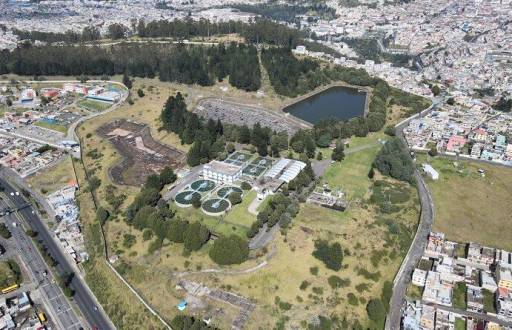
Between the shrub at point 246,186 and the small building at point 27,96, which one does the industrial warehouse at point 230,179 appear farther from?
the small building at point 27,96

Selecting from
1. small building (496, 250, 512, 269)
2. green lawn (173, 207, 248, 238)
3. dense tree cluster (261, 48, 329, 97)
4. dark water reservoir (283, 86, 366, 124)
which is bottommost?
green lawn (173, 207, 248, 238)

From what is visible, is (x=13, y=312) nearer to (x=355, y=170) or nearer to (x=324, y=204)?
(x=324, y=204)

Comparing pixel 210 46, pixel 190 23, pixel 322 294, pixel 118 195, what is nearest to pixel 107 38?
pixel 190 23

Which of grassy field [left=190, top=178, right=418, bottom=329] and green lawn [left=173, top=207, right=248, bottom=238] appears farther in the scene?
green lawn [left=173, top=207, right=248, bottom=238]

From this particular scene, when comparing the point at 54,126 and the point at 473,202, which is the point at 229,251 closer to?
the point at 473,202

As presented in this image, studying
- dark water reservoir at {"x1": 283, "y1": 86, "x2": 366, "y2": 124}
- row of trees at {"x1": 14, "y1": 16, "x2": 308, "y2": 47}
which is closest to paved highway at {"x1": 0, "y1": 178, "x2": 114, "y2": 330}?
dark water reservoir at {"x1": 283, "y1": 86, "x2": 366, "y2": 124}

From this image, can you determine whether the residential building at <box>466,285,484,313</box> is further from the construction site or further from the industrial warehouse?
the construction site

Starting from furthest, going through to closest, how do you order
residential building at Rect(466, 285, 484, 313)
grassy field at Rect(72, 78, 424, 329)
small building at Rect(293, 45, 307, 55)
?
small building at Rect(293, 45, 307, 55) < grassy field at Rect(72, 78, 424, 329) < residential building at Rect(466, 285, 484, 313)
